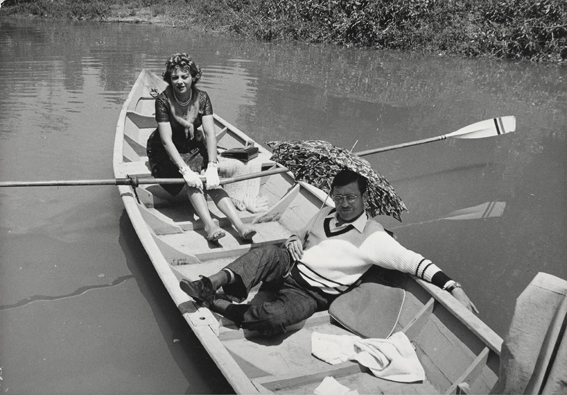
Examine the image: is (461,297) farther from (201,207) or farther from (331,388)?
(201,207)

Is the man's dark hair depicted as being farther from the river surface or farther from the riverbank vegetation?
the riverbank vegetation

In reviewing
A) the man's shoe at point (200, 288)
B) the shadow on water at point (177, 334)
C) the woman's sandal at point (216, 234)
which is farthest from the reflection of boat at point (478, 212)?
the man's shoe at point (200, 288)

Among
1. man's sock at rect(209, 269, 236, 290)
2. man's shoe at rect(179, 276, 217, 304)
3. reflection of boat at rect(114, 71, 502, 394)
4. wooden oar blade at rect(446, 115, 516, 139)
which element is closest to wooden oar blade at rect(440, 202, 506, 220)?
wooden oar blade at rect(446, 115, 516, 139)

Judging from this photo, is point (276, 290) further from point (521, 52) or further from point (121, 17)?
point (121, 17)

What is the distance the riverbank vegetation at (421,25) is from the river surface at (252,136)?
80 cm

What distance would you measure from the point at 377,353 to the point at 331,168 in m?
1.11

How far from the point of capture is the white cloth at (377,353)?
9.48ft

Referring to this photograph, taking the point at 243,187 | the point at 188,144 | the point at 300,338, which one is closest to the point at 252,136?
the point at 243,187

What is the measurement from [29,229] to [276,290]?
2.82m

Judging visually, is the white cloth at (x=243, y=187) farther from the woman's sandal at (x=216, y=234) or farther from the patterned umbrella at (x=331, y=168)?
the patterned umbrella at (x=331, y=168)

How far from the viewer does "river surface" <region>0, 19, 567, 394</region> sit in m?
3.52

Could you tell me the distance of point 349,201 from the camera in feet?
10.0

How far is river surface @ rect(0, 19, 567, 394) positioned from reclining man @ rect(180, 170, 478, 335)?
1.79ft

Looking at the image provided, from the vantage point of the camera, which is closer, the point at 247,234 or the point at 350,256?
the point at 350,256
